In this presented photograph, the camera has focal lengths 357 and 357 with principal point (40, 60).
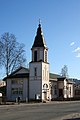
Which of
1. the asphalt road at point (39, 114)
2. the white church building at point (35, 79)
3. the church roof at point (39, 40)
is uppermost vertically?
the church roof at point (39, 40)

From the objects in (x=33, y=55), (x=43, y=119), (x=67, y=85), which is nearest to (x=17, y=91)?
(x=33, y=55)

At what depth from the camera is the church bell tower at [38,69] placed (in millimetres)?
85812

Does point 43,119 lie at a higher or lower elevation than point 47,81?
lower

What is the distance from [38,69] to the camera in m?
86.5

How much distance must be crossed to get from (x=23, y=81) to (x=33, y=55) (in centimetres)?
686

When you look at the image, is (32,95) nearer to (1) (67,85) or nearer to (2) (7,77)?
(2) (7,77)

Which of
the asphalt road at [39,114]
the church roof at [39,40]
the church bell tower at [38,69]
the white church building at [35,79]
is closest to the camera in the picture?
the asphalt road at [39,114]

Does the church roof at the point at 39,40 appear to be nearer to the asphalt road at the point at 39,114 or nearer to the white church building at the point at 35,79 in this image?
the white church building at the point at 35,79

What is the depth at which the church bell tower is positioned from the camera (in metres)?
85.8

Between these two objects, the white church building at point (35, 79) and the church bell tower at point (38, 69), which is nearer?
the church bell tower at point (38, 69)

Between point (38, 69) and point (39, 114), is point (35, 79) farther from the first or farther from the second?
point (39, 114)

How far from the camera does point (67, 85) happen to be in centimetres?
10606

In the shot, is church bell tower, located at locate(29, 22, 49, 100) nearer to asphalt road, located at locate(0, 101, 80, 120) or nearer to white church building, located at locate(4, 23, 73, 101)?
white church building, located at locate(4, 23, 73, 101)

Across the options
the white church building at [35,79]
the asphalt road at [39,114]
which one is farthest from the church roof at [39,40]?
the asphalt road at [39,114]
